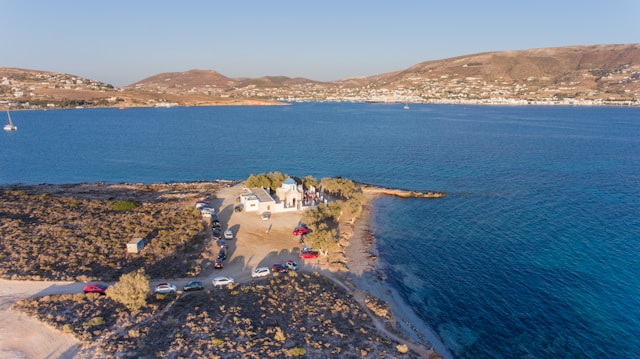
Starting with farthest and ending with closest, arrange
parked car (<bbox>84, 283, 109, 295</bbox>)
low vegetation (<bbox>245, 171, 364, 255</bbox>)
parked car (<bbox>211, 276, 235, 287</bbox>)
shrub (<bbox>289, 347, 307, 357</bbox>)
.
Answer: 1. low vegetation (<bbox>245, 171, 364, 255</bbox>)
2. parked car (<bbox>211, 276, 235, 287</bbox>)
3. parked car (<bbox>84, 283, 109, 295</bbox>)
4. shrub (<bbox>289, 347, 307, 357</bbox>)

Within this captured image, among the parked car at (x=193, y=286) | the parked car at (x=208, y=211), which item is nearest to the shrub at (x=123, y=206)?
the parked car at (x=208, y=211)

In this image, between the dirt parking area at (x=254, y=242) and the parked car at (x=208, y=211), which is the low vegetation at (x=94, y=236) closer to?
the parked car at (x=208, y=211)

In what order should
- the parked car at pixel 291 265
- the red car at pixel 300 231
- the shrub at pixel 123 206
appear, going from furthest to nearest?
the shrub at pixel 123 206 → the red car at pixel 300 231 → the parked car at pixel 291 265

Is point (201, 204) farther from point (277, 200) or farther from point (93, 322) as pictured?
point (93, 322)

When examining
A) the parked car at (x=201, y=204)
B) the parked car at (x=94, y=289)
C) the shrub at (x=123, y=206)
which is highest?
the shrub at (x=123, y=206)

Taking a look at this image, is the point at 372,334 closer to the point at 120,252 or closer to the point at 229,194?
the point at 120,252

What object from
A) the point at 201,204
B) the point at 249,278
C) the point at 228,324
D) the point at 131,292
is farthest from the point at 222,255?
the point at 201,204

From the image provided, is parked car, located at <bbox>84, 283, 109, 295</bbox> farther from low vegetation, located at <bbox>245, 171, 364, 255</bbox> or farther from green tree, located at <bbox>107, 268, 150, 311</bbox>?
low vegetation, located at <bbox>245, 171, 364, 255</bbox>

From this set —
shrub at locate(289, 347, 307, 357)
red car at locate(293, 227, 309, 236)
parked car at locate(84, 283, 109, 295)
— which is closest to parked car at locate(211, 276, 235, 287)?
parked car at locate(84, 283, 109, 295)
